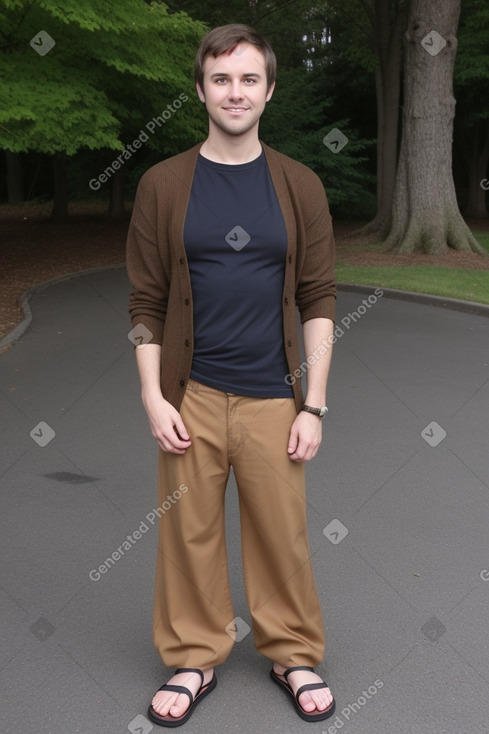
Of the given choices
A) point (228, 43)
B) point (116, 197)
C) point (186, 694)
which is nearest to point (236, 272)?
point (228, 43)

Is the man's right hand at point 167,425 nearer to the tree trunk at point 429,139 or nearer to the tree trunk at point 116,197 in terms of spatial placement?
the tree trunk at point 429,139

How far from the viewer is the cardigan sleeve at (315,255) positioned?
2.86 m

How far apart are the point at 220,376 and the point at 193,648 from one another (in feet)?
3.24

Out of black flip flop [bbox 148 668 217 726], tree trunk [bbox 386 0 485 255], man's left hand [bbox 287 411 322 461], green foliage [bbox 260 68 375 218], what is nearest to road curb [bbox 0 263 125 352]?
tree trunk [bbox 386 0 485 255]

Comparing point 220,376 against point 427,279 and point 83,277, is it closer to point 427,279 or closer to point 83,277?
point 427,279

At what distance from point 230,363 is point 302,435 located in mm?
337

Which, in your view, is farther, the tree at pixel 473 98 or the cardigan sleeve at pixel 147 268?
the tree at pixel 473 98

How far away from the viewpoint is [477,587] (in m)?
4.05

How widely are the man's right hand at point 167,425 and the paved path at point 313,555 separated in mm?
978

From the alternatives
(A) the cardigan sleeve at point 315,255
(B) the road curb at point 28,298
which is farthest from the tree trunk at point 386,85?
(A) the cardigan sleeve at point 315,255

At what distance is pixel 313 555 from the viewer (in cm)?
445

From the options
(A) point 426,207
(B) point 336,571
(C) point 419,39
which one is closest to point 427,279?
(A) point 426,207

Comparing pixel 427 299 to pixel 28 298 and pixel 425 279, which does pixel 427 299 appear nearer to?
pixel 425 279

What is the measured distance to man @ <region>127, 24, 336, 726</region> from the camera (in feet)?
Result: 8.98
